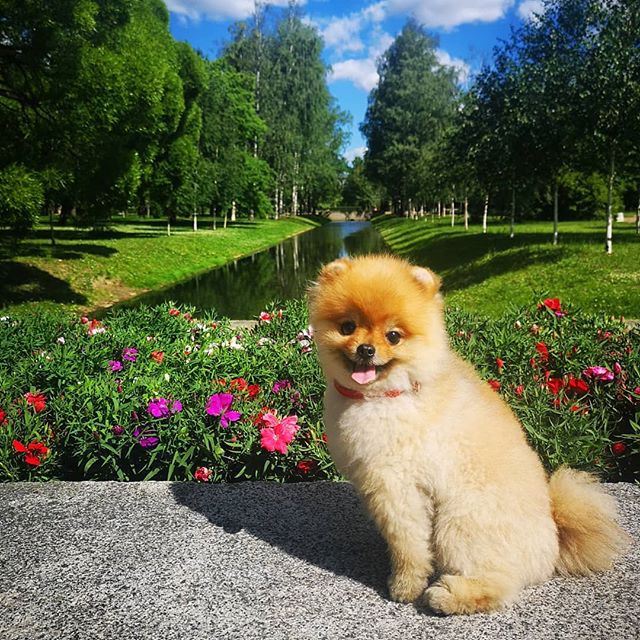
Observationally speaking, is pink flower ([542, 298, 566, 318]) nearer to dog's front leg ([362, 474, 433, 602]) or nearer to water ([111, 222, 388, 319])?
dog's front leg ([362, 474, 433, 602])

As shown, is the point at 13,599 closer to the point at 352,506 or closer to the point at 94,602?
the point at 94,602

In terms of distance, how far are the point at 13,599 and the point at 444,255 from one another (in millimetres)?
25194

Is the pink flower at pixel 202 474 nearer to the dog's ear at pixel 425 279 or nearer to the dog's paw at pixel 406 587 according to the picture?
the dog's paw at pixel 406 587

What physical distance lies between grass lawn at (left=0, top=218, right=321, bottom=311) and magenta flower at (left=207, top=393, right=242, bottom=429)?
1262 cm

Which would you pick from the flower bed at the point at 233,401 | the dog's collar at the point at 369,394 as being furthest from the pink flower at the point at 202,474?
the dog's collar at the point at 369,394

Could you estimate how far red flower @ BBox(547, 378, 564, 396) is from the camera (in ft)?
15.2

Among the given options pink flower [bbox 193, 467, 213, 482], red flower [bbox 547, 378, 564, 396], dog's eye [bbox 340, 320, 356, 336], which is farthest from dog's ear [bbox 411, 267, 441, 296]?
red flower [bbox 547, 378, 564, 396]

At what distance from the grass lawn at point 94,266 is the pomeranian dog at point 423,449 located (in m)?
14.4

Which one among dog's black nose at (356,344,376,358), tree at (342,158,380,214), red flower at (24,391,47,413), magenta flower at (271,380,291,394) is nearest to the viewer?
dog's black nose at (356,344,376,358)

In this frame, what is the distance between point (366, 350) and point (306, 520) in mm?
1606

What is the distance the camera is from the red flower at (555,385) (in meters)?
4.64

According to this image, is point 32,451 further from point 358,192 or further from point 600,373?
point 358,192

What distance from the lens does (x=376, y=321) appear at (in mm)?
2346

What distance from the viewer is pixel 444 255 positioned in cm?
2644
